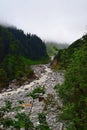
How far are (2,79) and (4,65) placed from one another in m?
15.8

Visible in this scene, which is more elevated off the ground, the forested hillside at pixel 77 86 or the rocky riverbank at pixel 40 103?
the forested hillside at pixel 77 86

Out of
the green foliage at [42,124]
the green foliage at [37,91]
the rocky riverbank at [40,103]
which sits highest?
the green foliage at [37,91]

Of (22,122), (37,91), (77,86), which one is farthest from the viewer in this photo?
(77,86)

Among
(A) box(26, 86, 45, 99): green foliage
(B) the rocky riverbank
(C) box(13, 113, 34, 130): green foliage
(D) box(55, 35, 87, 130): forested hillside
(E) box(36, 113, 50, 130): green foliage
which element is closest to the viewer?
(C) box(13, 113, 34, 130): green foliage

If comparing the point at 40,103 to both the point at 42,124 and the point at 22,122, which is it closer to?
the point at 42,124

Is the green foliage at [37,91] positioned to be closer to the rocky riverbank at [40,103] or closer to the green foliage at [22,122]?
the green foliage at [22,122]

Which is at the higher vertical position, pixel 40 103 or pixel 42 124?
pixel 42 124

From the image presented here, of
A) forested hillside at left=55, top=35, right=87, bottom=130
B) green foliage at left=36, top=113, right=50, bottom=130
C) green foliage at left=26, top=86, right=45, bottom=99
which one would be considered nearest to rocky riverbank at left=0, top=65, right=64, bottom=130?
green foliage at left=36, top=113, right=50, bottom=130

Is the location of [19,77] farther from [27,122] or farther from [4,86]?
[27,122]

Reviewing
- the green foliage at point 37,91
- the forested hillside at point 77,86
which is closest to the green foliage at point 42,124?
the green foliage at point 37,91

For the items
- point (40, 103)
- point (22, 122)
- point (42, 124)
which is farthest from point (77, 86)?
point (40, 103)

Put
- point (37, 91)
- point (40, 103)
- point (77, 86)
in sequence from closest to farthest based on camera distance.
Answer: point (37, 91) → point (77, 86) → point (40, 103)

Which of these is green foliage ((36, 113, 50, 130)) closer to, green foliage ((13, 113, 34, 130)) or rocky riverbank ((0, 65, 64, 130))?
green foliage ((13, 113, 34, 130))

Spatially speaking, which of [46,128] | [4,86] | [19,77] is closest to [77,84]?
[46,128]
